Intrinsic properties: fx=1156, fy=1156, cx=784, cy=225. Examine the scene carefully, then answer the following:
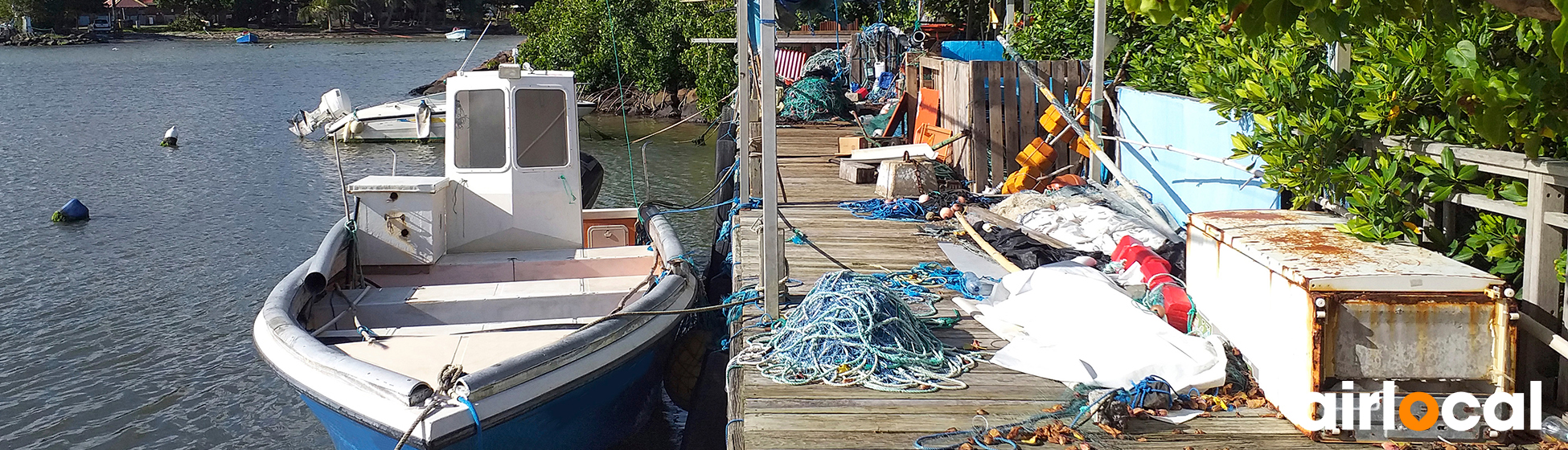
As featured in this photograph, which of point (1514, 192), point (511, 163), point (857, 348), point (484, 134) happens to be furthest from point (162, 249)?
point (1514, 192)

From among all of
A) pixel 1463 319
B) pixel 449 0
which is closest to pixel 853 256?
pixel 1463 319

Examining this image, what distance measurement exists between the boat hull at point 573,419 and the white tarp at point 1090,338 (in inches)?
87.1

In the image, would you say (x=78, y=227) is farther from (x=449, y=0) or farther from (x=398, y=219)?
(x=449, y=0)

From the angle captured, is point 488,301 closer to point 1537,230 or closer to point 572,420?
point 572,420

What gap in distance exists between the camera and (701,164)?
22.3 meters

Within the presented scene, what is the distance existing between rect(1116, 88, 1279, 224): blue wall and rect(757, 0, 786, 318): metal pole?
7.37 ft

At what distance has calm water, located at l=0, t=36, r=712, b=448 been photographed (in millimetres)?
9078

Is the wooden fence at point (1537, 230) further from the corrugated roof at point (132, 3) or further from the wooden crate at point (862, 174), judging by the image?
the corrugated roof at point (132, 3)

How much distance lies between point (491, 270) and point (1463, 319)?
6247 millimetres

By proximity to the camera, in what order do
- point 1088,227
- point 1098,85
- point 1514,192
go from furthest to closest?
point 1098,85 → point 1088,227 → point 1514,192

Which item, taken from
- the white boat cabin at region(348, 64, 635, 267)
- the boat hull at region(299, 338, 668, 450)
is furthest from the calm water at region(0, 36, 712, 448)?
the boat hull at region(299, 338, 668, 450)

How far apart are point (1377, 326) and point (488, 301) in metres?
5.12

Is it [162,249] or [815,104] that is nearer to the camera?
[162,249]

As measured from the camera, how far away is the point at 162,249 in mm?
→ 14719
